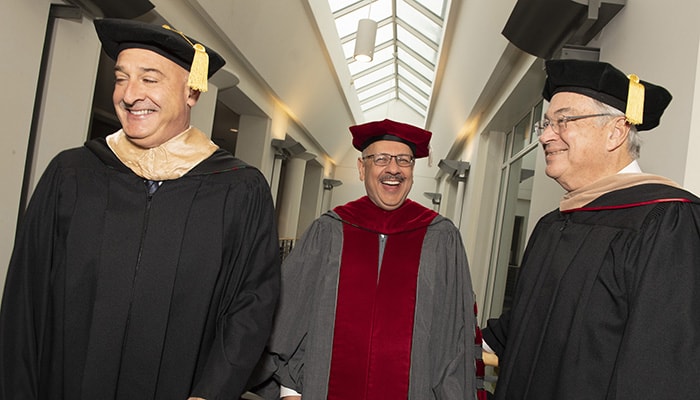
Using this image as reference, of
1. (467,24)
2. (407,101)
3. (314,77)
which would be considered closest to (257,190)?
(467,24)

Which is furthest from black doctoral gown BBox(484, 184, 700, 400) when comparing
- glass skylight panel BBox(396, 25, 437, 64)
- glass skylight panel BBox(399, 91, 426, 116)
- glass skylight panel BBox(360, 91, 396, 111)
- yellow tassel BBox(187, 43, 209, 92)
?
glass skylight panel BBox(360, 91, 396, 111)

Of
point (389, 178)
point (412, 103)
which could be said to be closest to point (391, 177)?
point (389, 178)

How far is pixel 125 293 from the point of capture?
2.00m

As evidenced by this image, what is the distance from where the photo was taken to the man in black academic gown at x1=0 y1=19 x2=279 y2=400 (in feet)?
6.51

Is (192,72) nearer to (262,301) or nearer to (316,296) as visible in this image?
(262,301)

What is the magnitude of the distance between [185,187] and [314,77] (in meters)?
8.64

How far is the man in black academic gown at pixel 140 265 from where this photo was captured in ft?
6.51

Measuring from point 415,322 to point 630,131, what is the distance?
1.32m

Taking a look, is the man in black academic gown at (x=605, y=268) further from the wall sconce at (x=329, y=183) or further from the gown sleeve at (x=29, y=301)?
the wall sconce at (x=329, y=183)

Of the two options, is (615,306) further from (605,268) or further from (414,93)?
(414,93)

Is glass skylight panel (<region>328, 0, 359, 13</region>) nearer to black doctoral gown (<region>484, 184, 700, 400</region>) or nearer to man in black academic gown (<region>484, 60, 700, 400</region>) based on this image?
man in black academic gown (<region>484, 60, 700, 400</region>)

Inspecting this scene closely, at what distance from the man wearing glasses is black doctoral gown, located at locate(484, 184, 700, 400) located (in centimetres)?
46

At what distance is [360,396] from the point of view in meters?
2.73

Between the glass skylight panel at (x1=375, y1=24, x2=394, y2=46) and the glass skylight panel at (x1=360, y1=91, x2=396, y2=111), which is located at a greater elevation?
the glass skylight panel at (x1=375, y1=24, x2=394, y2=46)
